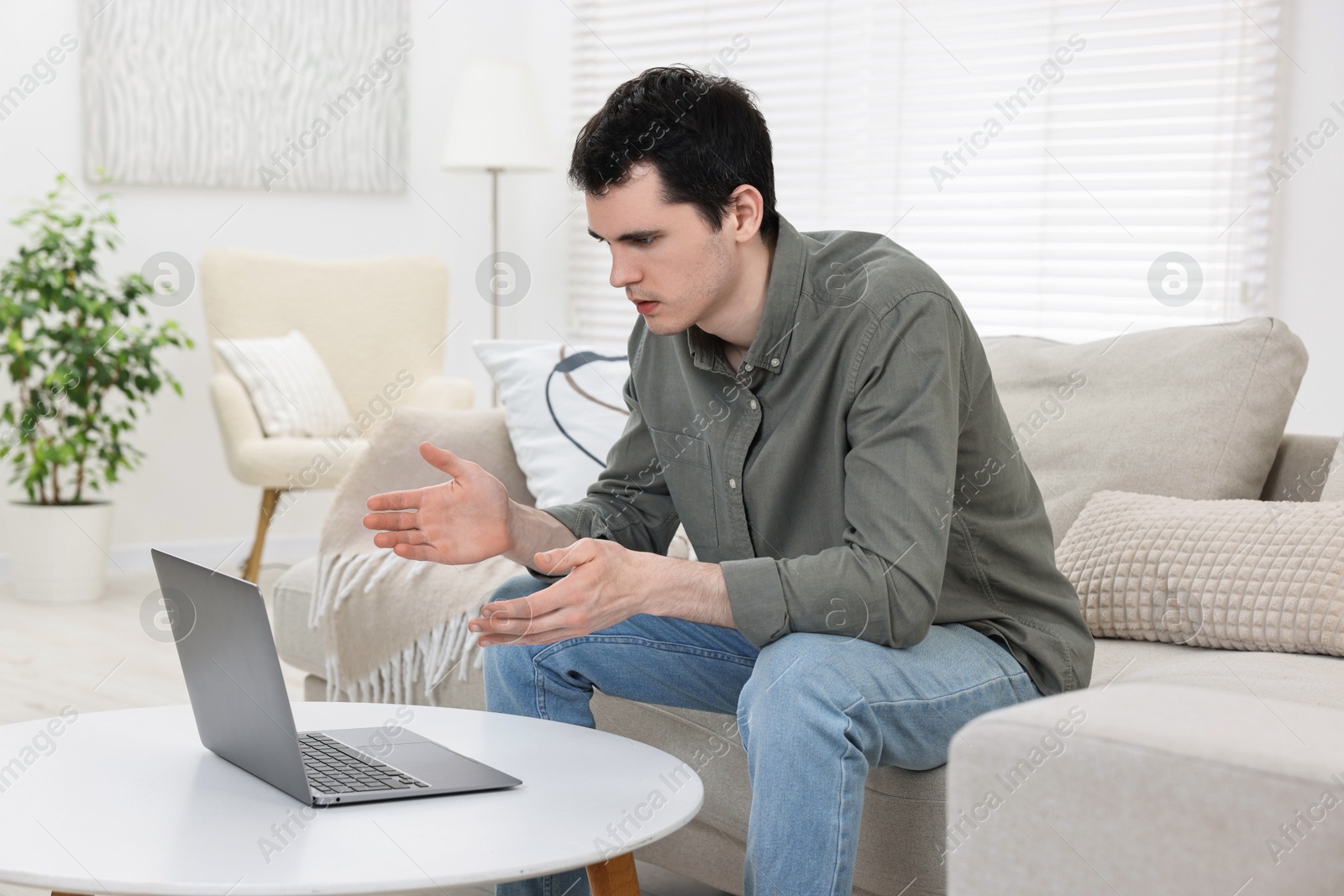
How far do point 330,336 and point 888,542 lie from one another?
315 centimetres

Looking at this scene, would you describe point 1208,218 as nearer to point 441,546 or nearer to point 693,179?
point 693,179

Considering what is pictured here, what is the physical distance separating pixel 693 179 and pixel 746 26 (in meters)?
2.98

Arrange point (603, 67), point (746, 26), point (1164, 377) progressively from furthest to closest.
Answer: point (603, 67)
point (746, 26)
point (1164, 377)

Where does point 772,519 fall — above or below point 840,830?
Answer: above

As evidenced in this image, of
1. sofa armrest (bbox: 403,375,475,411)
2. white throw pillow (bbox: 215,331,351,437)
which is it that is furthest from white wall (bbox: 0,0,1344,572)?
sofa armrest (bbox: 403,375,475,411)

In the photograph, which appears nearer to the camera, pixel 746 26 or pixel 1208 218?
pixel 1208 218

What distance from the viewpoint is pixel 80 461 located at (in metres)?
3.66

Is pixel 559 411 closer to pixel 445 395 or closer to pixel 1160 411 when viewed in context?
pixel 1160 411

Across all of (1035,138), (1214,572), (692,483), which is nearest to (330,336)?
(1035,138)

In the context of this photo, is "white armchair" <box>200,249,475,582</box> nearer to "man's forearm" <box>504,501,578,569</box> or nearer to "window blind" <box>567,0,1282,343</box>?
"window blind" <box>567,0,1282,343</box>

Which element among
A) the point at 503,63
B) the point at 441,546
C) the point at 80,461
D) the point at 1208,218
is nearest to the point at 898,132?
the point at 1208,218

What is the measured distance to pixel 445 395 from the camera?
3.81m

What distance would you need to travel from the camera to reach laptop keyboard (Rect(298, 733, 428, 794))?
1113mm

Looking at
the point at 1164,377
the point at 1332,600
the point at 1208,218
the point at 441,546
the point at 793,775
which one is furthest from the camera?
the point at 1208,218
